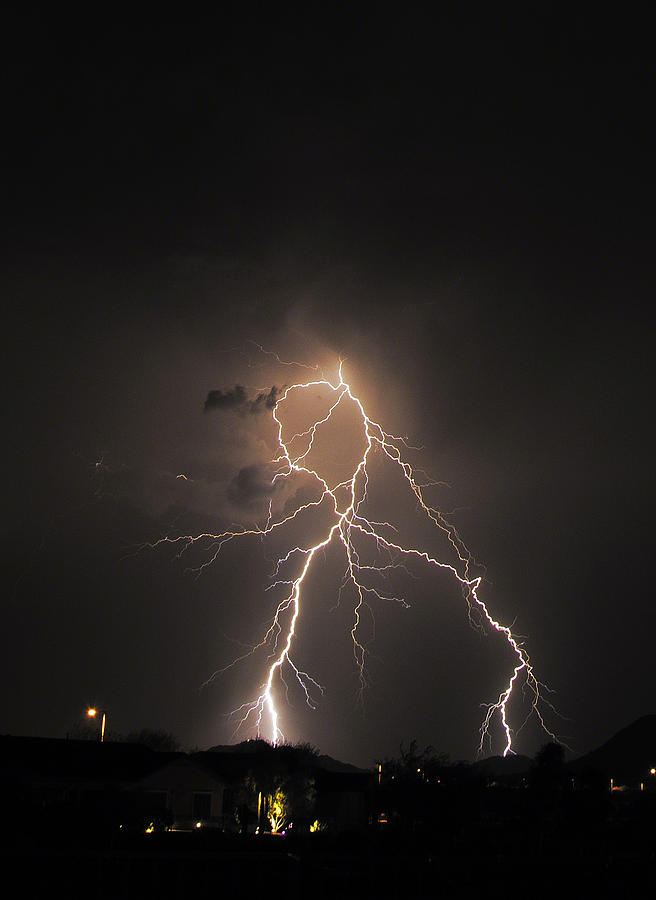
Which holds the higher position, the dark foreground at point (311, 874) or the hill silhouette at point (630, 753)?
the hill silhouette at point (630, 753)

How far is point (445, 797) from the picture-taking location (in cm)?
1764

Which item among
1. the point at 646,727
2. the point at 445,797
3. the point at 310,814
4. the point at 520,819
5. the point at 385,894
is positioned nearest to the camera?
the point at 385,894

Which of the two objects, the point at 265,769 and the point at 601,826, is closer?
the point at 601,826

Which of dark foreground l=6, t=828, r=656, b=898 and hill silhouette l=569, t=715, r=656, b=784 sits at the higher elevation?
hill silhouette l=569, t=715, r=656, b=784

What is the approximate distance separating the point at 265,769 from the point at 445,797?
16.5 m

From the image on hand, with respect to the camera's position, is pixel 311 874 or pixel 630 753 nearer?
pixel 311 874

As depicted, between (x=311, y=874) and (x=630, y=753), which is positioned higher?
(x=630, y=753)

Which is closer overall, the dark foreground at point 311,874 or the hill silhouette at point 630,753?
the dark foreground at point 311,874

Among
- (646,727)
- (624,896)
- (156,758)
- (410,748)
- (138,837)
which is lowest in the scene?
(624,896)

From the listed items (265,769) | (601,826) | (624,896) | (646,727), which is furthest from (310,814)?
(646,727)

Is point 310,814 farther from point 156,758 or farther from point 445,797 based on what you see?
point 445,797

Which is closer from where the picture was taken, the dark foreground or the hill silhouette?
the dark foreground

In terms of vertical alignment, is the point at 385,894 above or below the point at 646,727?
below

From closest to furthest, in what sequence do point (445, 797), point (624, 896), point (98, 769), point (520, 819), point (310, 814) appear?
point (624, 896) → point (445, 797) → point (520, 819) → point (98, 769) → point (310, 814)
